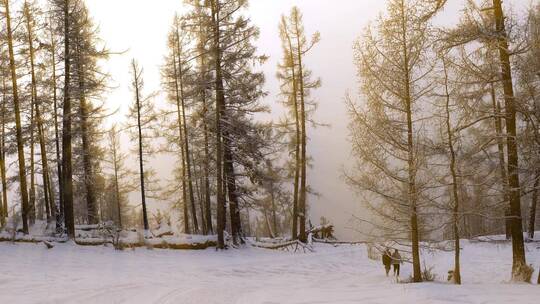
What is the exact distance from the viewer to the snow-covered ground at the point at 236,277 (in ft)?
26.6

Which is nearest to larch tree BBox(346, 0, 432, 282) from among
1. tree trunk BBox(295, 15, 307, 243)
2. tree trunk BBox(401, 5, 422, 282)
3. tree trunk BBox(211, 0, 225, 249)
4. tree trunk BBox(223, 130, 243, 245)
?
tree trunk BBox(401, 5, 422, 282)

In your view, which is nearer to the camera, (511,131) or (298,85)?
(511,131)

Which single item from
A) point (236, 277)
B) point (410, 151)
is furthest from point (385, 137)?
point (236, 277)

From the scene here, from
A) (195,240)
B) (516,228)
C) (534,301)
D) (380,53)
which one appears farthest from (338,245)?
(534,301)

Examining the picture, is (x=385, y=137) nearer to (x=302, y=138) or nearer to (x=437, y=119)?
(x=437, y=119)

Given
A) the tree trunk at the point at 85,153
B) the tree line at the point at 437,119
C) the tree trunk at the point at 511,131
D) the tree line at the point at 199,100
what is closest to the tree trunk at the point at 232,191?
the tree line at the point at 199,100

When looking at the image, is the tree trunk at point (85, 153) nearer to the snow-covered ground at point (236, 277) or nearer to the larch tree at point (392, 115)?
the snow-covered ground at point (236, 277)

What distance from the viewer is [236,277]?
12.9 metres

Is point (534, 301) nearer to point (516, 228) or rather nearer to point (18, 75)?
point (516, 228)

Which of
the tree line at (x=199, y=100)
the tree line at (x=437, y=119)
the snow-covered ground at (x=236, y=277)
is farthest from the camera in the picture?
the tree line at (x=199, y=100)

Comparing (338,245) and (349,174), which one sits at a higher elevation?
(349,174)

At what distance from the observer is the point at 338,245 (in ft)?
78.5

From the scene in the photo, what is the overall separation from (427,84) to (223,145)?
1063 centimetres

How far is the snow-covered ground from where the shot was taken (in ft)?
26.6
